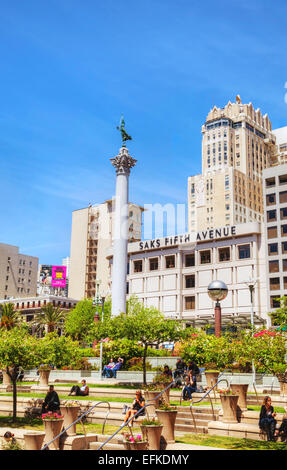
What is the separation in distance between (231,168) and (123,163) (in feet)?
263

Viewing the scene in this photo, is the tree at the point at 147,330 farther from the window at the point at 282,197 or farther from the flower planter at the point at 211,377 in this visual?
the window at the point at 282,197

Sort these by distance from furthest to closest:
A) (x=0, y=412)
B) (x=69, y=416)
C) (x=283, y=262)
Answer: (x=283, y=262)
(x=0, y=412)
(x=69, y=416)

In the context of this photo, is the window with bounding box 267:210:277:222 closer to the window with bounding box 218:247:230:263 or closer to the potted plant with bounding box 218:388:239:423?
the window with bounding box 218:247:230:263

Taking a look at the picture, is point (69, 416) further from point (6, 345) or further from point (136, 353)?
point (136, 353)

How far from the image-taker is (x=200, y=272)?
84938 mm

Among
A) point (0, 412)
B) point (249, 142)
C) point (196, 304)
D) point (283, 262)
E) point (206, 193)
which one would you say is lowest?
point (0, 412)

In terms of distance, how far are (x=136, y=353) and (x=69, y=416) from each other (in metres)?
21.2

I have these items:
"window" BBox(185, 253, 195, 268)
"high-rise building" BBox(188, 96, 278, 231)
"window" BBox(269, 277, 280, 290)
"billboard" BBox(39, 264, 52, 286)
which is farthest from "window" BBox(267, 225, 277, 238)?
"billboard" BBox(39, 264, 52, 286)

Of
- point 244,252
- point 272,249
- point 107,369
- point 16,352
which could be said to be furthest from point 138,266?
point 16,352

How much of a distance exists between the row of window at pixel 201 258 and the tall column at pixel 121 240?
26626 millimetres

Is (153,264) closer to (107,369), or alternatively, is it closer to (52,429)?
(107,369)

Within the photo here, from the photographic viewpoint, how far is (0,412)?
24.1m

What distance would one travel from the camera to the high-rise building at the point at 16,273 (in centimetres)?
13875
